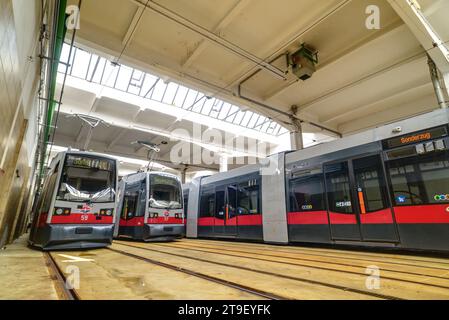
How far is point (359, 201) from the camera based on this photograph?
5117mm

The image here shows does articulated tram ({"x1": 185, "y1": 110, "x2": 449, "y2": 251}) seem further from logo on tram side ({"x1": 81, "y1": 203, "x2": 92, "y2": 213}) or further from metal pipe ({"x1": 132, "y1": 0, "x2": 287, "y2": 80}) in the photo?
logo on tram side ({"x1": 81, "y1": 203, "x2": 92, "y2": 213})

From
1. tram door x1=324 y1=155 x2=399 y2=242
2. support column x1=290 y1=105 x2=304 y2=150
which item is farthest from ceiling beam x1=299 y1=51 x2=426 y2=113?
tram door x1=324 y1=155 x2=399 y2=242

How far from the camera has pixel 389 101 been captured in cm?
966

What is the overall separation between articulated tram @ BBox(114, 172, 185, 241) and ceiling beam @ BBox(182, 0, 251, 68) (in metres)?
3.79

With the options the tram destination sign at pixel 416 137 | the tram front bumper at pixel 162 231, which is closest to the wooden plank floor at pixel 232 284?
the tram destination sign at pixel 416 137

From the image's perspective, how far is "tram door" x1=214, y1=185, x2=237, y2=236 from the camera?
8344 millimetres

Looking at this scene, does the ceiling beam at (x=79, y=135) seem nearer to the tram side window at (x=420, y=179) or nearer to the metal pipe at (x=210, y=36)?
the metal pipe at (x=210, y=36)

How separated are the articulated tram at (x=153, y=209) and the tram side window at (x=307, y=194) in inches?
151

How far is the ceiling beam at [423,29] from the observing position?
16.4ft

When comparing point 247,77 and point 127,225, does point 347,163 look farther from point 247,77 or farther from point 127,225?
point 127,225

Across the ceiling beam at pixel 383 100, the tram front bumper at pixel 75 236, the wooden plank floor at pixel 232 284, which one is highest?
the ceiling beam at pixel 383 100

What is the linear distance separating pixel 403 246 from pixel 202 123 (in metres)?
10.1
